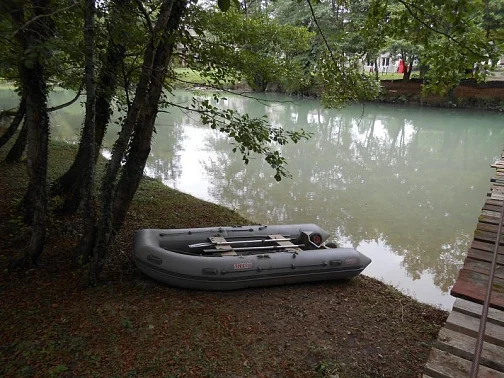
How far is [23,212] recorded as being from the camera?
398cm

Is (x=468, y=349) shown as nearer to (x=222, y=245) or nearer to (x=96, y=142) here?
(x=222, y=245)

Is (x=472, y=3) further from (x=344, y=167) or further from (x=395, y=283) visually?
(x=344, y=167)

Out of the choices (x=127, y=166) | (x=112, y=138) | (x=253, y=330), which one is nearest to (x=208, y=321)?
(x=253, y=330)

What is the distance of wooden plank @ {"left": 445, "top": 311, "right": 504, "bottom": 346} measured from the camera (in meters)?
1.94

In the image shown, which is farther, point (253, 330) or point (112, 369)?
point (253, 330)

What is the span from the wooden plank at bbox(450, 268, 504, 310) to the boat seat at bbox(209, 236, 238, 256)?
2074 millimetres

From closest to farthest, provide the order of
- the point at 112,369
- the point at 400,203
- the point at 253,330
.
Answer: the point at 112,369
the point at 253,330
the point at 400,203

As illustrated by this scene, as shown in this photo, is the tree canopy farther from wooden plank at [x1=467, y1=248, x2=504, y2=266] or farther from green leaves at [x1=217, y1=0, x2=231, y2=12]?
wooden plank at [x1=467, y1=248, x2=504, y2=266]

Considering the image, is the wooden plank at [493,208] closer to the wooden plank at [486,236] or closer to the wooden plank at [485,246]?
the wooden plank at [486,236]

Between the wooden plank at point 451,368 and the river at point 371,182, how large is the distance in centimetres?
291

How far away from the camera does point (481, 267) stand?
8.22ft

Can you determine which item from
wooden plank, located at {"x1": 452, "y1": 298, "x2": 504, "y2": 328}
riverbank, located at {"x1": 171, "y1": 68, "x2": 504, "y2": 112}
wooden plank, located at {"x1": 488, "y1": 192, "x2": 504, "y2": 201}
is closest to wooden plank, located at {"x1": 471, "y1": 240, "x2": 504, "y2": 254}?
wooden plank, located at {"x1": 452, "y1": 298, "x2": 504, "y2": 328}

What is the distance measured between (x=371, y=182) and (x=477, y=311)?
751cm

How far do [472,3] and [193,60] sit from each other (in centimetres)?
273
